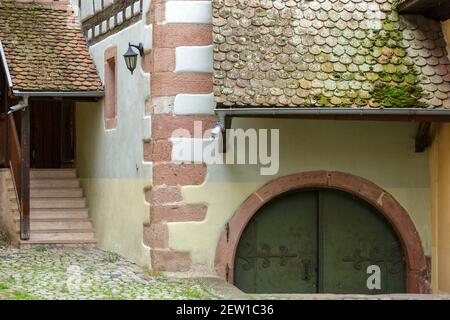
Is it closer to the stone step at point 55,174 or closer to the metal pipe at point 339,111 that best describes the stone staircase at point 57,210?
the stone step at point 55,174

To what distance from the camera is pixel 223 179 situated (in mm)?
12844

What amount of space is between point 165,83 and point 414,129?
3248mm

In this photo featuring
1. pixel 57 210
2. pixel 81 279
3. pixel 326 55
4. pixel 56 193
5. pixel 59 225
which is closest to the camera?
pixel 81 279

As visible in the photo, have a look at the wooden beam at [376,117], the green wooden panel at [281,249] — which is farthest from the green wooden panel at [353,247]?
the wooden beam at [376,117]

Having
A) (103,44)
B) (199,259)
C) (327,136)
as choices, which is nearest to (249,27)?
(327,136)

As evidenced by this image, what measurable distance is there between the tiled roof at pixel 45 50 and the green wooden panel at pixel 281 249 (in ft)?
12.5

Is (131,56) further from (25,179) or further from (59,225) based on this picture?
(59,225)

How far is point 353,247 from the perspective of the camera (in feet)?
44.3

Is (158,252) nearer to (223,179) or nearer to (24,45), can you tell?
(223,179)

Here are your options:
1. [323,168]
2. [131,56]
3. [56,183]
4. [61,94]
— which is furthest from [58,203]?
[323,168]

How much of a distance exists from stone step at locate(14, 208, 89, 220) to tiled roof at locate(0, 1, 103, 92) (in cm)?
219

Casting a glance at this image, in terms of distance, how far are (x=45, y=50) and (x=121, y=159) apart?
7.81ft

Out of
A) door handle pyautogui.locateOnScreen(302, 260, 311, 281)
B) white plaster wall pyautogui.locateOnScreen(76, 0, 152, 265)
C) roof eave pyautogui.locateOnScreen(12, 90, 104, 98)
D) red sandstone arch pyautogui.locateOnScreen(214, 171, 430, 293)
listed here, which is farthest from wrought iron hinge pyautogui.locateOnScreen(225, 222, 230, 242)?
roof eave pyautogui.locateOnScreen(12, 90, 104, 98)

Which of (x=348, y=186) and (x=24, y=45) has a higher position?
(x=24, y=45)
